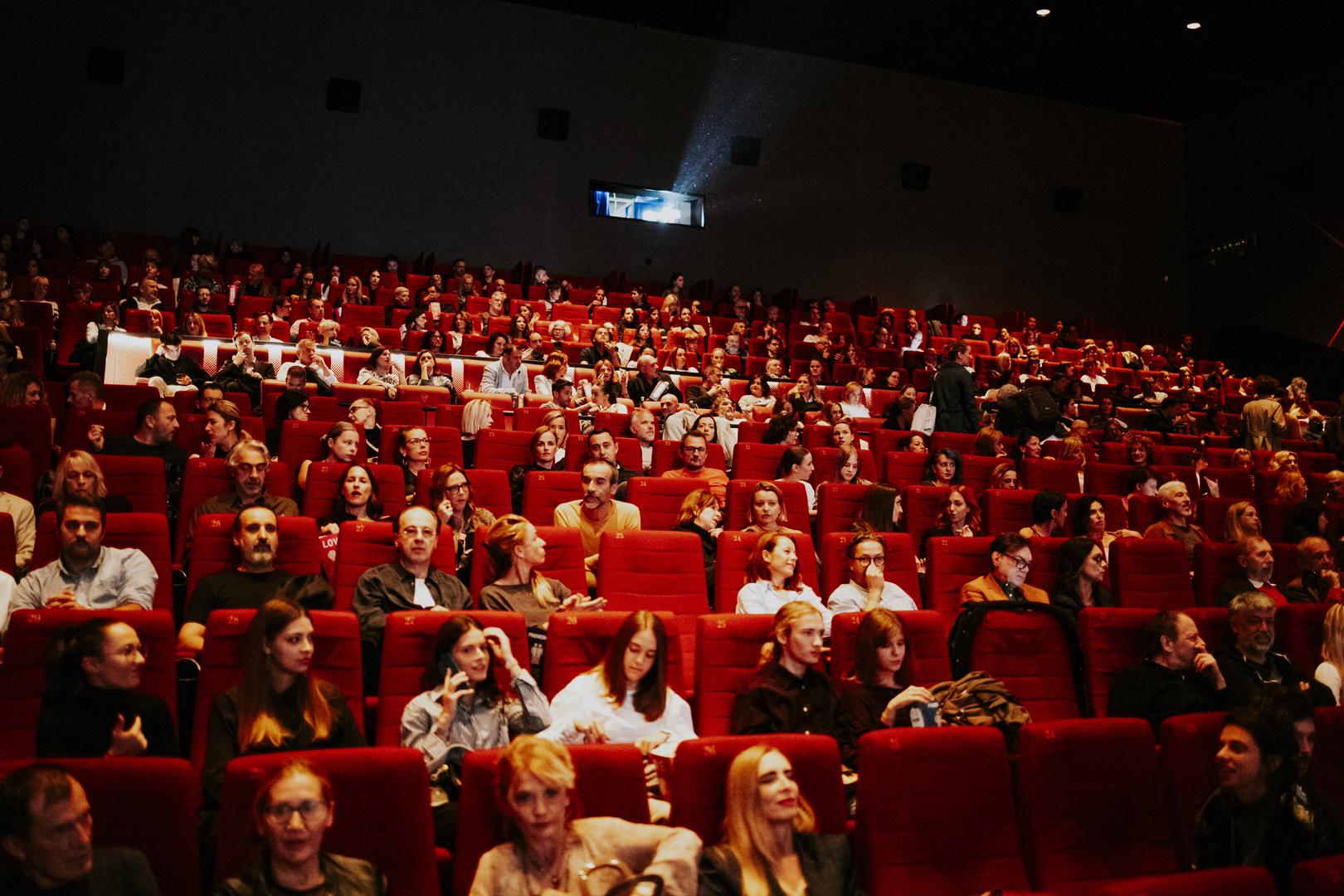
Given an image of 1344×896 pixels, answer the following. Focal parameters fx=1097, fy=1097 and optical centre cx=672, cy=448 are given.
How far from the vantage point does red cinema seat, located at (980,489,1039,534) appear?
192 inches

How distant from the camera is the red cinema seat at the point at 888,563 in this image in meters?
3.92

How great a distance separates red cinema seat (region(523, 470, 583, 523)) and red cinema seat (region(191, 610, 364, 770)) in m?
1.68

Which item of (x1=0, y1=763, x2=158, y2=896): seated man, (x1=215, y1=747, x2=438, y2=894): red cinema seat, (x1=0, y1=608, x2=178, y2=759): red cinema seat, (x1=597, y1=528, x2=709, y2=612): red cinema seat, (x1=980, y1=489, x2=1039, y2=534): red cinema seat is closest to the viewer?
(x1=0, y1=763, x2=158, y2=896): seated man

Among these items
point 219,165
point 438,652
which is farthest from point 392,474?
point 219,165

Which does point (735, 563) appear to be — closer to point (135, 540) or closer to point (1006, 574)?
point (1006, 574)

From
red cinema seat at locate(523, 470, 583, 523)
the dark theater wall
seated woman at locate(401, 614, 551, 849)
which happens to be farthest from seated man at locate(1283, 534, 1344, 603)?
the dark theater wall

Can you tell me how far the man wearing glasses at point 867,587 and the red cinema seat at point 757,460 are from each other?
152 cm

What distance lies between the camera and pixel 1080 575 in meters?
3.89

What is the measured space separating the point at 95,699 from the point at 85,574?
862 mm

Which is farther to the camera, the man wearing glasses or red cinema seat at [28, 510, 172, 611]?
the man wearing glasses

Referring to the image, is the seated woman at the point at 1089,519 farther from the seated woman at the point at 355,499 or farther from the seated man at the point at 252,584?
the seated man at the point at 252,584

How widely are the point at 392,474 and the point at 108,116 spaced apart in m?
7.80

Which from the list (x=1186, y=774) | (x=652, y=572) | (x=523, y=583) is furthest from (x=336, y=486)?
(x=1186, y=774)

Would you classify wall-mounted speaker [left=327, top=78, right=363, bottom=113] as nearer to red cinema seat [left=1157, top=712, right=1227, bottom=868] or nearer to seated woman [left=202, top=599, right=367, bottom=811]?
seated woman [left=202, top=599, right=367, bottom=811]
